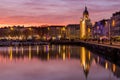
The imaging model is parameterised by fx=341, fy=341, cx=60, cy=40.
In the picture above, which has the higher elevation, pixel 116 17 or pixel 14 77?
pixel 116 17

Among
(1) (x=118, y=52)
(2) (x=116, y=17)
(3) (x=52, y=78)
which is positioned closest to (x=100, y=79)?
(3) (x=52, y=78)

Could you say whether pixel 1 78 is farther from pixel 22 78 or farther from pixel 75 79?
pixel 75 79

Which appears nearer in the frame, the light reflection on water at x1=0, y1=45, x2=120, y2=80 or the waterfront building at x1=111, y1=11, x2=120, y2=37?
the light reflection on water at x1=0, y1=45, x2=120, y2=80

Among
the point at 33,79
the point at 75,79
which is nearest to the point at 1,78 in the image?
the point at 33,79

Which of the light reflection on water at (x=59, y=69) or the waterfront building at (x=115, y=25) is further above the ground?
the waterfront building at (x=115, y=25)

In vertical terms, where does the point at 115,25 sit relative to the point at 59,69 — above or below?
above

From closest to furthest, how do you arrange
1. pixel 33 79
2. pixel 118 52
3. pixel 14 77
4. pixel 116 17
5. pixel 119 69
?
1. pixel 33 79
2. pixel 14 77
3. pixel 119 69
4. pixel 118 52
5. pixel 116 17

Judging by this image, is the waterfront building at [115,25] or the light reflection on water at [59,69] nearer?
the light reflection on water at [59,69]

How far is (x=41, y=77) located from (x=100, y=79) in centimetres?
617

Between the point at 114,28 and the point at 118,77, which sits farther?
the point at 114,28

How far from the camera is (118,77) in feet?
111

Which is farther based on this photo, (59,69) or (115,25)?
(115,25)

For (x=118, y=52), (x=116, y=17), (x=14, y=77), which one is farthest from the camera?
(x=116, y=17)

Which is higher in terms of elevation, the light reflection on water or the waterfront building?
the waterfront building
